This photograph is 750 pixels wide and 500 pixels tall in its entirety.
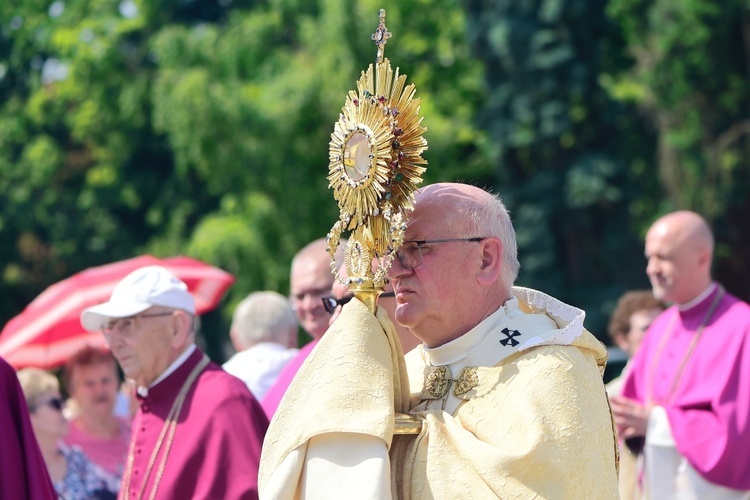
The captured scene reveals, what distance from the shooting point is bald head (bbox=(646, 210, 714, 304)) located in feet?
24.0

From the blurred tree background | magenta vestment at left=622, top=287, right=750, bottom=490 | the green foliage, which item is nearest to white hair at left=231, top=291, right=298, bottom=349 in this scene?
magenta vestment at left=622, top=287, right=750, bottom=490

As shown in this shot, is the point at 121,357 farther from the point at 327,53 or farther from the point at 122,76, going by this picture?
the point at 122,76

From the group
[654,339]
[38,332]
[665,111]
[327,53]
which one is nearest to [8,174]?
[327,53]

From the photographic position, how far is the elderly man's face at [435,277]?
379 cm

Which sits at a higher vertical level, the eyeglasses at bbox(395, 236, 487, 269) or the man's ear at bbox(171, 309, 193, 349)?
the eyeglasses at bbox(395, 236, 487, 269)

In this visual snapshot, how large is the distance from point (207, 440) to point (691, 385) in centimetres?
306

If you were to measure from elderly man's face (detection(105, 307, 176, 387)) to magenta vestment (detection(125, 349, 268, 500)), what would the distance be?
0.11m

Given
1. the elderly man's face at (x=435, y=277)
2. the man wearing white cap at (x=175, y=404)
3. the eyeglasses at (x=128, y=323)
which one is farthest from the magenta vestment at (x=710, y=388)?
the elderly man's face at (x=435, y=277)

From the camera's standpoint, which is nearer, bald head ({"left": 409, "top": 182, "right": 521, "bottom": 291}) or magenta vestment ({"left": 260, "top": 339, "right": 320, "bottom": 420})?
bald head ({"left": 409, "top": 182, "right": 521, "bottom": 291})

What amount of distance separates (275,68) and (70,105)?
664cm

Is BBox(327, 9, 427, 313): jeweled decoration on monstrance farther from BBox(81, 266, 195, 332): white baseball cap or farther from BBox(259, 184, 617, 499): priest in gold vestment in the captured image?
BBox(81, 266, 195, 332): white baseball cap

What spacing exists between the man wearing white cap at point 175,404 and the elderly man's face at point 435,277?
166 centimetres

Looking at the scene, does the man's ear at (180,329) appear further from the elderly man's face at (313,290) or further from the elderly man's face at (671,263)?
the elderly man's face at (671,263)

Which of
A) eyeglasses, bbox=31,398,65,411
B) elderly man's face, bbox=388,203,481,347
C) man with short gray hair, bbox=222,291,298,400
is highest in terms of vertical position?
elderly man's face, bbox=388,203,481,347
